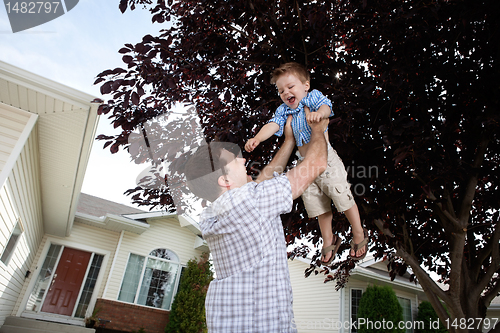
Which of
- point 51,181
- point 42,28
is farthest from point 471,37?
point 51,181

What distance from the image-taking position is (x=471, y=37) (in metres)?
3.76

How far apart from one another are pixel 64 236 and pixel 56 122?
7.76m

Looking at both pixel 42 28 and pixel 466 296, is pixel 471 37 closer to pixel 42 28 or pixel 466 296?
pixel 466 296

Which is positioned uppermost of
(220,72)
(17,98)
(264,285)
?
(220,72)

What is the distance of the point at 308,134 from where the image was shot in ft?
7.41

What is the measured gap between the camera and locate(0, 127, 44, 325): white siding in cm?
509

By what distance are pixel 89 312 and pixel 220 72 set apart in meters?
9.87

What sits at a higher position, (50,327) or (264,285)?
(264,285)

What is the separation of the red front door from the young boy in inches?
425

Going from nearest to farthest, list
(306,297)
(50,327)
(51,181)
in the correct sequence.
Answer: (51,181) < (50,327) < (306,297)

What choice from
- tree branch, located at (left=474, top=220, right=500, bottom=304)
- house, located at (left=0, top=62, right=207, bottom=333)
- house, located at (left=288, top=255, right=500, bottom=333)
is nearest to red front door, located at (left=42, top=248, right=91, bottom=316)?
house, located at (left=0, top=62, right=207, bottom=333)

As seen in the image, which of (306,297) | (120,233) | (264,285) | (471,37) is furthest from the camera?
(306,297)

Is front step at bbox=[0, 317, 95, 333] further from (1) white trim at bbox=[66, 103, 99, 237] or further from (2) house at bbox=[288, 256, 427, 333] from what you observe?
(2) house at bbox=[288, 256, 427, 333]

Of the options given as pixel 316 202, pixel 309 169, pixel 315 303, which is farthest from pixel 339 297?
pixel 309 169
